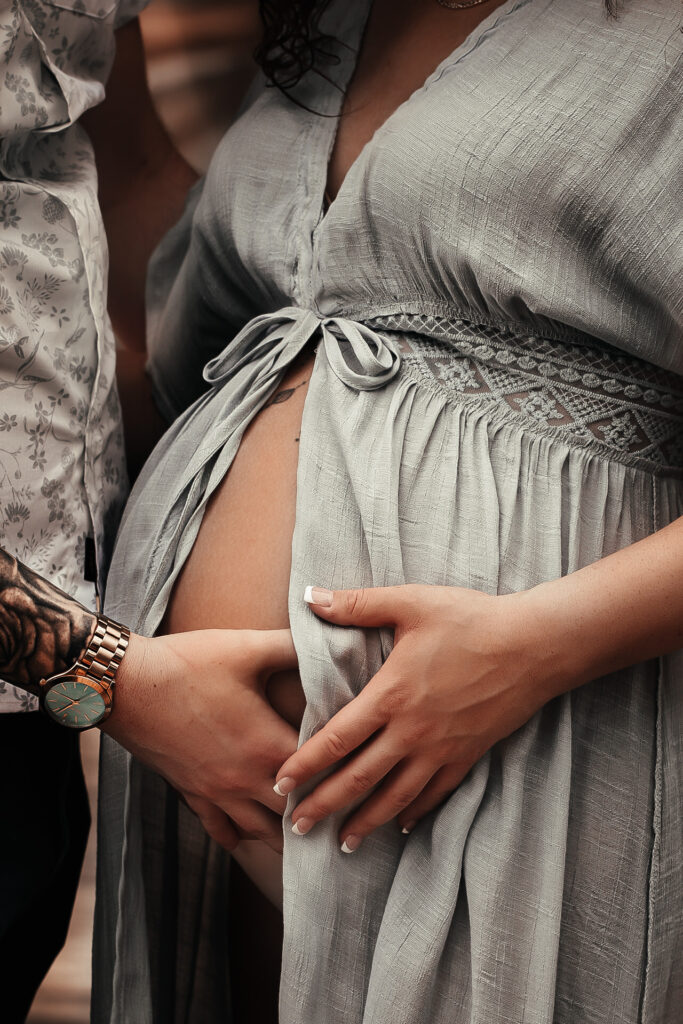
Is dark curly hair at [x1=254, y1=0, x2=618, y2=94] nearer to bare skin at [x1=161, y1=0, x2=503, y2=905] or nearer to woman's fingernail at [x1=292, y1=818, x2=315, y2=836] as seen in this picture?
bare skin at [x1=161, y1=0, x2=503, y2=905]

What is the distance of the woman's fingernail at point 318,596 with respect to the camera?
0.58 metres

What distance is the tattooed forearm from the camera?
0.59 m

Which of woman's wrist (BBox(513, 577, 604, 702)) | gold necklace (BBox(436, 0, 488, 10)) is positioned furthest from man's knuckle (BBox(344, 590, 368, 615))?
gold necklace (BBox(436, 0, 488, 10))

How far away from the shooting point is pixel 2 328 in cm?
65

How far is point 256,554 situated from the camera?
65cm

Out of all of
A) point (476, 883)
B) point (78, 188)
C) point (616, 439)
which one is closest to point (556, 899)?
point (476, 883)

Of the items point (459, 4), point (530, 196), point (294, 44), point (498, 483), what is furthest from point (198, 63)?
point (498, 483)

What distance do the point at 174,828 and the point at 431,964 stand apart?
1.05 ft

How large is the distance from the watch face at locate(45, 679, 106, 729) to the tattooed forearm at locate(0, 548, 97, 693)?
0.01 m

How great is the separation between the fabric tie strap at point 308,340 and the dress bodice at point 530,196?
0.06 ft

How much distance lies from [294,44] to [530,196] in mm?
386

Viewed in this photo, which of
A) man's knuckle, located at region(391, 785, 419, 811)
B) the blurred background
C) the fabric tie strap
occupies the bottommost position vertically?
man's knuckle, located at region(391, 785, 419, 811)

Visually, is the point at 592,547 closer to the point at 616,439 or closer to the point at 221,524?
the point at 616,439

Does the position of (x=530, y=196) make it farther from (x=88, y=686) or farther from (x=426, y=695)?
(x=88, y=686)
